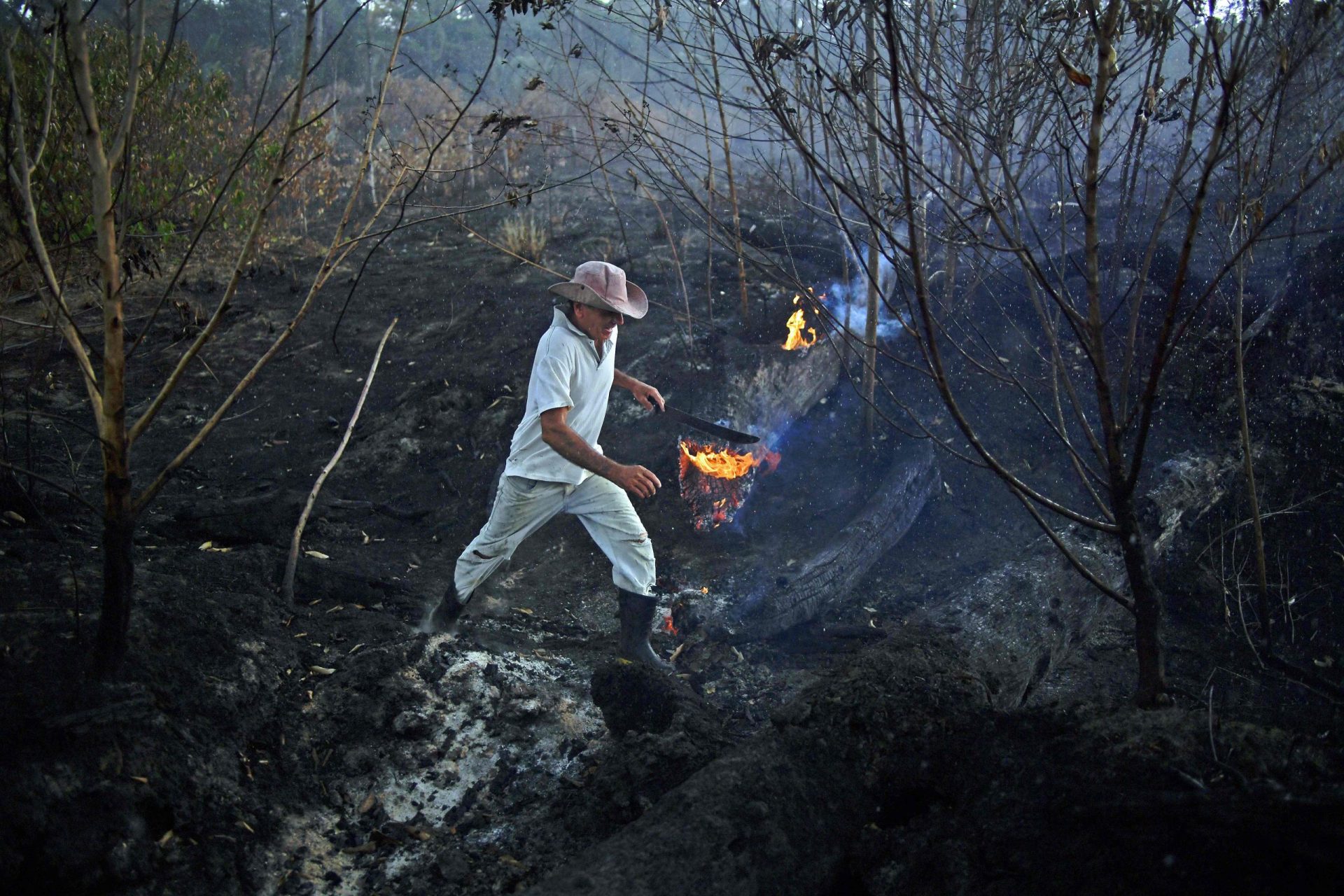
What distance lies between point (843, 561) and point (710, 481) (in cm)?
113

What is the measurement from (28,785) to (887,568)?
488cm

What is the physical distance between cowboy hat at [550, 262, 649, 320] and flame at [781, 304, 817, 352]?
2.99m

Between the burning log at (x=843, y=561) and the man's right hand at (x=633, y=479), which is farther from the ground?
the man's right hand at (x=633, y=479)

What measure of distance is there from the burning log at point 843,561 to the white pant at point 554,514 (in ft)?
2.42

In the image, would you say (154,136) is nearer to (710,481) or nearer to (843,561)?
(710,481)

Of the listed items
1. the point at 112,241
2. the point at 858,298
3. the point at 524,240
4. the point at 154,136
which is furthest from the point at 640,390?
the point at 154,136

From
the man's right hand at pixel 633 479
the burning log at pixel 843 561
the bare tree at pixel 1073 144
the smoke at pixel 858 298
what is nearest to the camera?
the bare tree at pixel 1073 144

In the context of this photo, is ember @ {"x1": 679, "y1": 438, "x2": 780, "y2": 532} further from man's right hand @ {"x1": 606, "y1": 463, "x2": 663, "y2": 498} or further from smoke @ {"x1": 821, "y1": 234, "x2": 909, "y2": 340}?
smoke @ {"x1": 821, "y1": 234, "x2": 909, "y2": 340}

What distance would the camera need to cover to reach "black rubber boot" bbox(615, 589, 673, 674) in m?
4.53

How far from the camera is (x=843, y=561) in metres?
5.42

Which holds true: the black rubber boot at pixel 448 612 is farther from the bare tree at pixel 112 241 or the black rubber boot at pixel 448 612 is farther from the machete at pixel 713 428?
the bare tree at pixel 112 241

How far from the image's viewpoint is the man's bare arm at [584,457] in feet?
13.4

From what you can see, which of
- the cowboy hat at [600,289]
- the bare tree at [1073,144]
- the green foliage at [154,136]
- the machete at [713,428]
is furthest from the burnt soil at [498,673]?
the cowboy hat at [600,289]

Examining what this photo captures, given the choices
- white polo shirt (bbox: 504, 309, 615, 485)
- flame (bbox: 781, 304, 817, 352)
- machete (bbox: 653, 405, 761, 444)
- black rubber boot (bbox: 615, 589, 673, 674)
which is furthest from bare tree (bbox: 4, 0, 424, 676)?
flame (bbox: 781, 304, 817, 352)
